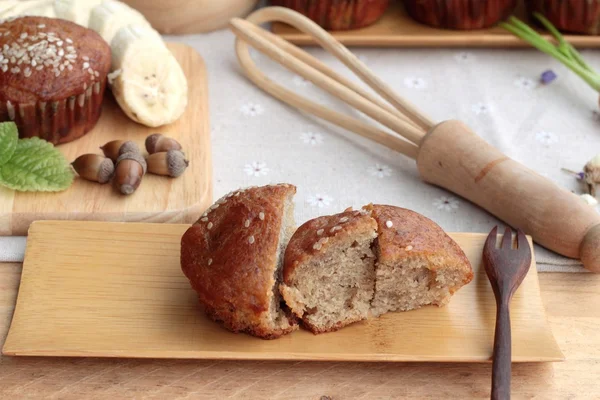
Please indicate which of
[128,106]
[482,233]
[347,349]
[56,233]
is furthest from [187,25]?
[347,349]

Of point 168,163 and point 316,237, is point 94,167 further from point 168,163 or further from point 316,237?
point 316,237

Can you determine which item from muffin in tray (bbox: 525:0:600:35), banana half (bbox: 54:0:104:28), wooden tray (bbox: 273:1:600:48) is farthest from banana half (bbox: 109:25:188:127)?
muffin in tray (bbox: 525:0:600:35)

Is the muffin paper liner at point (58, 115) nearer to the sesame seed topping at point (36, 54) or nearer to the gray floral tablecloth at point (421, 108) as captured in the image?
the sesame seed topping at point (36, 54)

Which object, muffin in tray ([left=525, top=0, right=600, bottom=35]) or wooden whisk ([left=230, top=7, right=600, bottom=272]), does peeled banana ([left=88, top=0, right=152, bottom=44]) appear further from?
muffin in tray ([left=525, top=0, right=600, bottom=35])

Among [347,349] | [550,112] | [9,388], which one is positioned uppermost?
[550,112]

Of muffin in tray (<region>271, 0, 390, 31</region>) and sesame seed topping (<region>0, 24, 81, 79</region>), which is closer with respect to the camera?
sesame seed topping (<region>0, 24, 81, 79</region>)

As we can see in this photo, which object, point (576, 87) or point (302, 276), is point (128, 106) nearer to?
point (302, 276)

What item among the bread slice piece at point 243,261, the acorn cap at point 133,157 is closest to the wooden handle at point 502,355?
the bread slice piece at point 243,261
